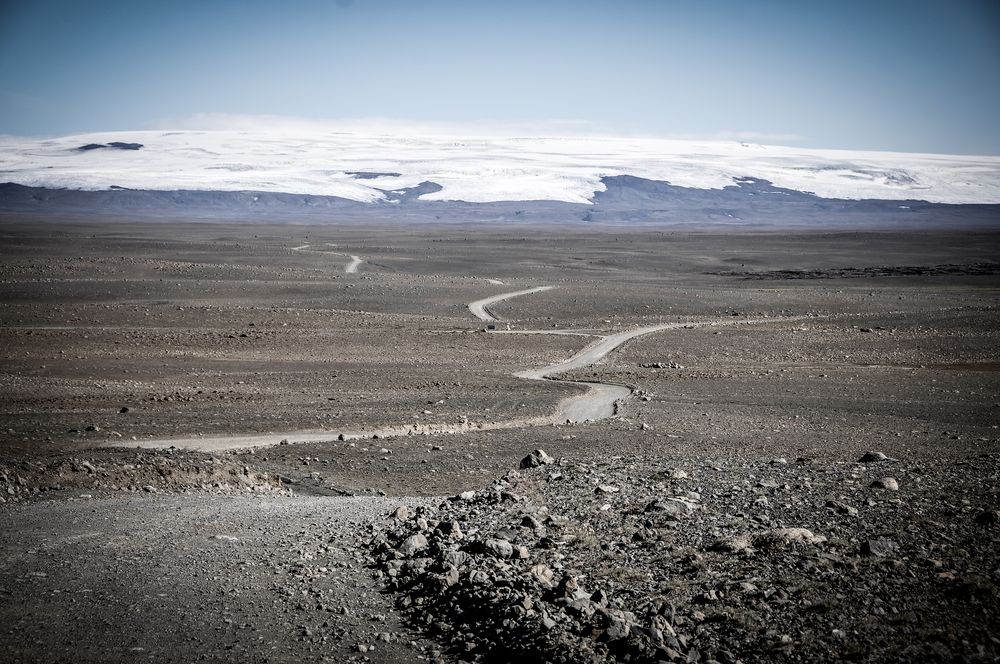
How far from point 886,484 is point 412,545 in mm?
6355

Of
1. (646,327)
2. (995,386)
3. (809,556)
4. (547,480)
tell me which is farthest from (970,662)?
(646,327)

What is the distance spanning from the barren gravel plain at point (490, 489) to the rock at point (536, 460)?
0.05 metres

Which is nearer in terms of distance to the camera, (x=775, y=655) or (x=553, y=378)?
(x=775, y=655)

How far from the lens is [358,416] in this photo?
20359 mm

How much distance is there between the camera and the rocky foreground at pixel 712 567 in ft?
26.3

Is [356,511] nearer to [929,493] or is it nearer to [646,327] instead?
[929,493]

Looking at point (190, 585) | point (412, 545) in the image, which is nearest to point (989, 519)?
point (412, 545)

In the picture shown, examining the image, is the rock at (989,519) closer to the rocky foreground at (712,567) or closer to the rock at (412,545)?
the rocky foreground at (712,567)

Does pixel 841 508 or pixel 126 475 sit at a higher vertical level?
pixel 841 508

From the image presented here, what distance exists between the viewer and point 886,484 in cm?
1216

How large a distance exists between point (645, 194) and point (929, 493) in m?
188

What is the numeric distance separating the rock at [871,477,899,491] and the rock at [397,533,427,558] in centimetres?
607

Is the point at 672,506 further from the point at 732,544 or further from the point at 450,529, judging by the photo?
the point at 450,529

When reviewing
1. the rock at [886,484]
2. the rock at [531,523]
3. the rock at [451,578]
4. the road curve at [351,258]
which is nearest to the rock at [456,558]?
the rock at [451,578]
